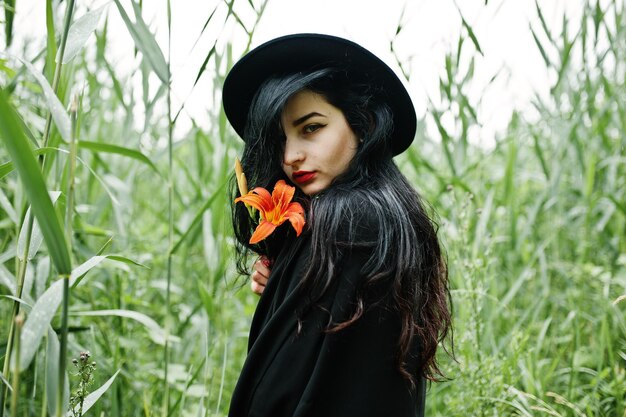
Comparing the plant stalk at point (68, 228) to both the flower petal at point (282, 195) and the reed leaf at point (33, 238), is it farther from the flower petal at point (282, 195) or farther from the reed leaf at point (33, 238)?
the flower petal at point (282, 195)

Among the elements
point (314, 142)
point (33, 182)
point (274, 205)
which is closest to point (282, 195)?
point (274, 205)

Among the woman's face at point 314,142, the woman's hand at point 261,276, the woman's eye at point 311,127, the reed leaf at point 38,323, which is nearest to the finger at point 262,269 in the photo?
the woman's hand at point 261,276

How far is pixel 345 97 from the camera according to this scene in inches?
60.3

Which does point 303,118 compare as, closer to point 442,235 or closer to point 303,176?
point 303,176

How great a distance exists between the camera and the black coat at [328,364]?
1.25 meters

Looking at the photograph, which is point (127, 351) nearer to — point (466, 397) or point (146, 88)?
point (146, 88)

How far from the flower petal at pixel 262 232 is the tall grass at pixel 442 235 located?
0.20 meters

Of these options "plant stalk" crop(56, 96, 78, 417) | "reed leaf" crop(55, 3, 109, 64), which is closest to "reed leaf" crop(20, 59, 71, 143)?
"plant stalk" crop(56, 96, 78, 417)

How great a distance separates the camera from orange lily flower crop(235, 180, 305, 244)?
1.35 m

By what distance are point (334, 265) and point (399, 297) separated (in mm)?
156

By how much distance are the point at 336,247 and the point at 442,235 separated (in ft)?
4.02

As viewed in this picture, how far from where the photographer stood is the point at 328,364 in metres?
1.25

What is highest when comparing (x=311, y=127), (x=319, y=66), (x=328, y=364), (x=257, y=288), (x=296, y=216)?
(x=319, y=66)

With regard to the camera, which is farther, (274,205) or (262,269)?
(262,269)
